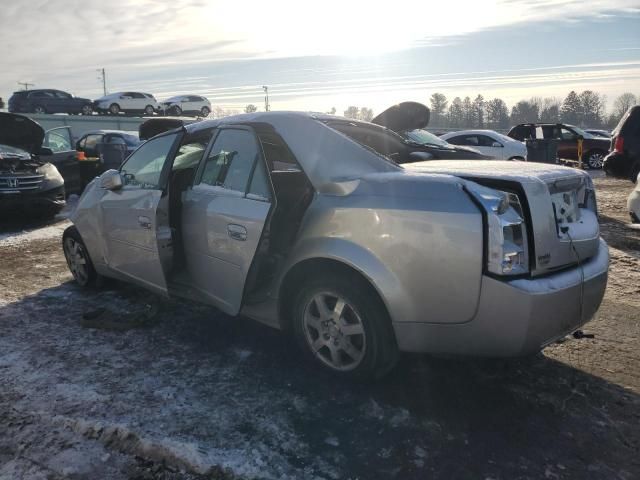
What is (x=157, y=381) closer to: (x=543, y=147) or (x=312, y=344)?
(x=312, y=344)

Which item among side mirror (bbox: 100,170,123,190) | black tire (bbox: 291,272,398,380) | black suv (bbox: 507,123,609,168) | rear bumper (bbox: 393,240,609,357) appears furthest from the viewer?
black suv (bbox: 507,123,609,168)

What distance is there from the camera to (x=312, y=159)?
331 centimetres

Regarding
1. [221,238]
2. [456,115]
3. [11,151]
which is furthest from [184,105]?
[456,115]

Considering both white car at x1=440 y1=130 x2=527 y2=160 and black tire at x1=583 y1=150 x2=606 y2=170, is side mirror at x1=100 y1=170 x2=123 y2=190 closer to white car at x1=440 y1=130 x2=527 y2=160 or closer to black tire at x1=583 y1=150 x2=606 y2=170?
white car at x1=440 y1=130 x2=527 y2=160

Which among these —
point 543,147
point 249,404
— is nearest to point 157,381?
point 249,404

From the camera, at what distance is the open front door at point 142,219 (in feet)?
13.4

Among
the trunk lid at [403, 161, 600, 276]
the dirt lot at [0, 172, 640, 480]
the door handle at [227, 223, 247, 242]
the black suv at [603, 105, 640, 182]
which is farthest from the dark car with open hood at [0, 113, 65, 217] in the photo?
the black suv at [603, 105, 640, 182]

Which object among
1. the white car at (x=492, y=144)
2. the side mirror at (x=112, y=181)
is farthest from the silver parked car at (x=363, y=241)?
the white car at (x=492, y=144)

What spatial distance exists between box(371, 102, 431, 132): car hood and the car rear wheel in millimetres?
12734

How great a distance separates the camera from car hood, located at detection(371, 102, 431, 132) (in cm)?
830

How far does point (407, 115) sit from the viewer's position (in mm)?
8359

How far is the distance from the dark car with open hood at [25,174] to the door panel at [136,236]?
4707mm

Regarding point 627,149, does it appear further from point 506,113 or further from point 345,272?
point 506,113

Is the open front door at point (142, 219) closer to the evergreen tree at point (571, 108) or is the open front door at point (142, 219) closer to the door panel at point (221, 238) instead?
the door panel at point (221, 238)
